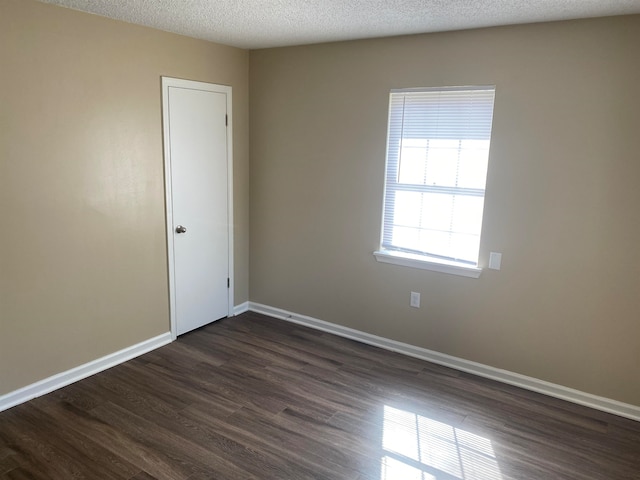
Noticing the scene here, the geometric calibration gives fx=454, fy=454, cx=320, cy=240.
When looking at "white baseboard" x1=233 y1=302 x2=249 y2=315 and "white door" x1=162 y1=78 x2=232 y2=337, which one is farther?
"white baseboard" x1=233 y1=302 x2=249 y2=315

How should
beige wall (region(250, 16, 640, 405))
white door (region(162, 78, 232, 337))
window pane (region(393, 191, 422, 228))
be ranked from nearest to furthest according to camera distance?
beige wall (region(250, 16, 640, 405)) < window pane (region(393, 191, 422, 228)) < white door (region(162, 78, 232, 337))

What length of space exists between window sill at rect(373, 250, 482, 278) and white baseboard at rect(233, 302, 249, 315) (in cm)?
156

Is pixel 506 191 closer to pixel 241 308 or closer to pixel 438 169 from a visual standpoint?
pixel 438 169

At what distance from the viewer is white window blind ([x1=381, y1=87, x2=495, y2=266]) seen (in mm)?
3209

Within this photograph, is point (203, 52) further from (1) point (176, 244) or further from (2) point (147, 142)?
(1) point (176, 244)

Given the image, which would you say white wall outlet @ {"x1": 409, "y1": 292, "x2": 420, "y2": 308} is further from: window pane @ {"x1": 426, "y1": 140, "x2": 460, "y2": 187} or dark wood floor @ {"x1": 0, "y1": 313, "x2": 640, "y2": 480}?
window pane @ {"x1": 426, "y1": 140, "x2": 460, "y2": 187}

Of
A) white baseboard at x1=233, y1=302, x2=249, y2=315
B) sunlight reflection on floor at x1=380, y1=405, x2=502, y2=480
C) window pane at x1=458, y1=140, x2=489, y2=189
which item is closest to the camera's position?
sunlight reflection on floor at x1=380, y1=405, x2=502, y2=480

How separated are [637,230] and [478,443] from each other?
5.27 feet

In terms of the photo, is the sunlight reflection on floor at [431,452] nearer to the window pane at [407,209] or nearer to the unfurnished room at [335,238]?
the unfurnished room at [335,238]

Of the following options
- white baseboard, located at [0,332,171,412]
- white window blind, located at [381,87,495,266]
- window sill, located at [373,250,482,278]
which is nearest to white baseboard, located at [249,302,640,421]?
window sill, located at [373,250,482,278]

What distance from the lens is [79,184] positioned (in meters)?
3.02

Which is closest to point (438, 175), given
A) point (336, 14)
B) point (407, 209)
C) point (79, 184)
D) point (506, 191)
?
point (407, 209)

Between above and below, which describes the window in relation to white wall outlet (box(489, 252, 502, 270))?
above

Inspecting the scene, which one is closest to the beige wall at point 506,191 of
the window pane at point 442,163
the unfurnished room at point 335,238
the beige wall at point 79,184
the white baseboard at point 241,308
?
the unfurnished room at point 335,238
